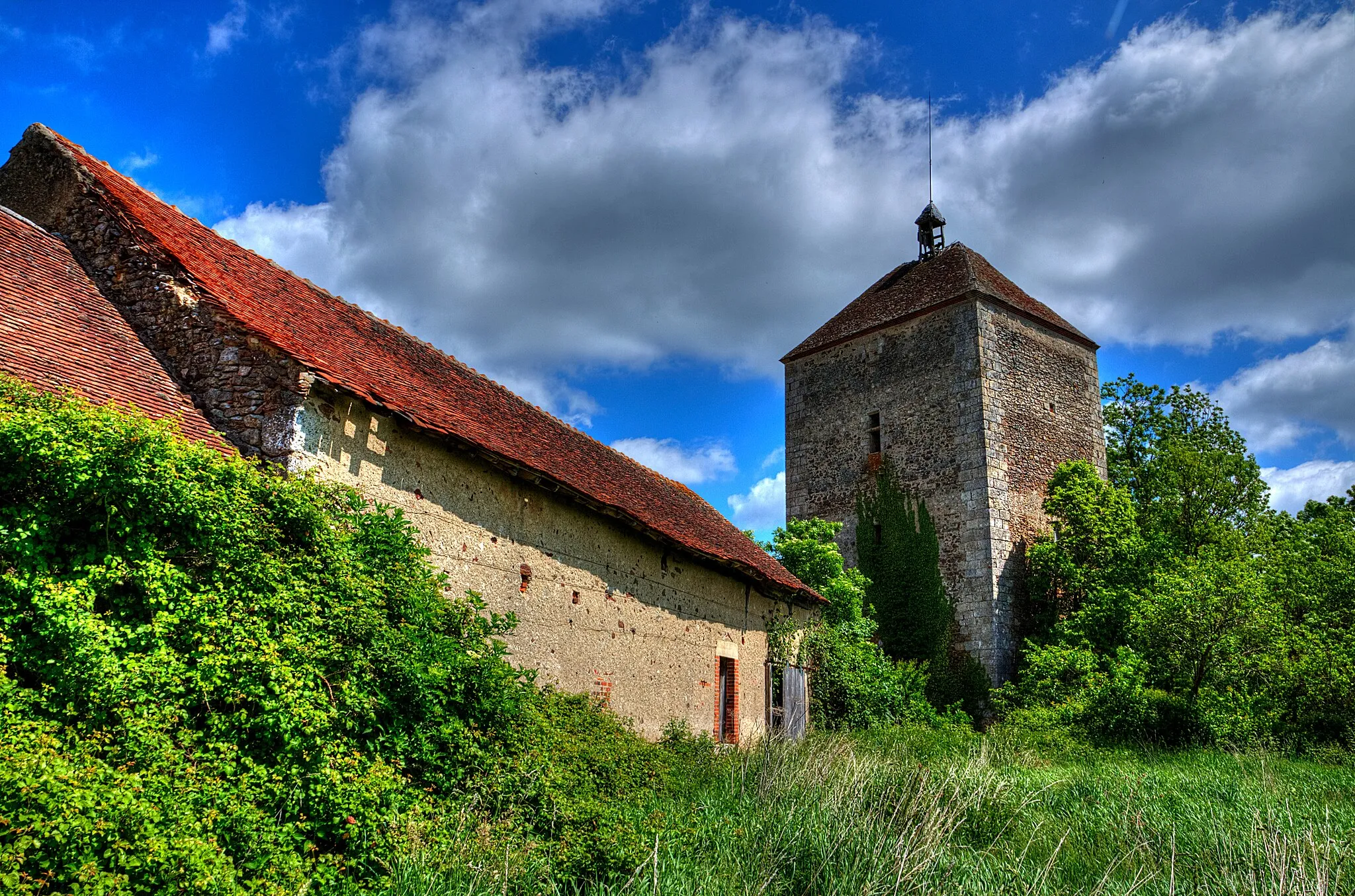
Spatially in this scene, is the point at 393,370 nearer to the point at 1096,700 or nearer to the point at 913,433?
the point at 1096,700

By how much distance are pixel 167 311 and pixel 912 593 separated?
15.7 metres

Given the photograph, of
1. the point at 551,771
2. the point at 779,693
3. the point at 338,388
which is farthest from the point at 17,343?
the point at 779,693

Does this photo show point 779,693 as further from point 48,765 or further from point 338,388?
point 48,765

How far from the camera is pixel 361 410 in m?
7.95

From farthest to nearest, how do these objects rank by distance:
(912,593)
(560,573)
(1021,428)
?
(1021,428), (912,593), (560,573)

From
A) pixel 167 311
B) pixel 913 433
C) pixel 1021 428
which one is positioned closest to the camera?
pixel 167 311

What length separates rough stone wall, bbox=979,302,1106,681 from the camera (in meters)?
19.4

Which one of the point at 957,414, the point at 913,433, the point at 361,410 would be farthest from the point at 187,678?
the point at 913,433

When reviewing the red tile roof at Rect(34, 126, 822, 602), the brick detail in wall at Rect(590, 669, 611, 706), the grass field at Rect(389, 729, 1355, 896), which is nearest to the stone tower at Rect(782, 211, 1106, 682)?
the red tile roof at Rect(34, 126, 822, 602)

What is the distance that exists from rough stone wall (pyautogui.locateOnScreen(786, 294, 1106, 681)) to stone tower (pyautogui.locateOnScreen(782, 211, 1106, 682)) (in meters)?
0.03

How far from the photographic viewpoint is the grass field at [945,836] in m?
5.67

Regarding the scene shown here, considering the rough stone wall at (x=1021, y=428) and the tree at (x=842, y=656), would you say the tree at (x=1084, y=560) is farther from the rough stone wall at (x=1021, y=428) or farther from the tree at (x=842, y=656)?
the tree at (x=842, y=656)

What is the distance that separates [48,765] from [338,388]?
3666 millimetres

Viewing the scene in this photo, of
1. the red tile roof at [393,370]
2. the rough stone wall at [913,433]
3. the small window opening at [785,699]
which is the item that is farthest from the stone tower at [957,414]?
the red tile roof at [393,370]
